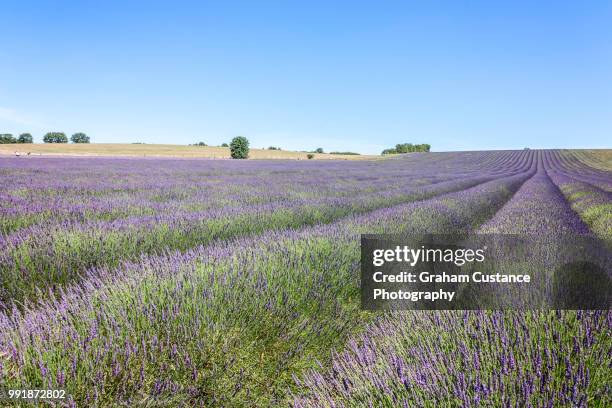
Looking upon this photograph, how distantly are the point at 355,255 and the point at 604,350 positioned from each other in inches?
69.5

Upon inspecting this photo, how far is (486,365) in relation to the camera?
1175mm

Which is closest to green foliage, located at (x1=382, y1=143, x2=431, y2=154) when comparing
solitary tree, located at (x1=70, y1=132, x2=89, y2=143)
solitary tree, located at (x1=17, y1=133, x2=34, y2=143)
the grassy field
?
the grassy field

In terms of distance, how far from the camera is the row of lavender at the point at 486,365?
1000 millimetres

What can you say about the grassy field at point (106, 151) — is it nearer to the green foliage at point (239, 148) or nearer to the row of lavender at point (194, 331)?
the green foliage at point (239, 148)

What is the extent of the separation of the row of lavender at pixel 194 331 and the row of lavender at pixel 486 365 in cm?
→ 35

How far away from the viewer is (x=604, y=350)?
3.85 ft

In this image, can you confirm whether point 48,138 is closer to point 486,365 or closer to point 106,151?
point 106,151

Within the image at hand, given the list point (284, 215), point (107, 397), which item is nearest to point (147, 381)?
point (107, 397)

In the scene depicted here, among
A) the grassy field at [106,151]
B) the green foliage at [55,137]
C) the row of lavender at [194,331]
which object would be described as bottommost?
the row of lavender at [194,331]

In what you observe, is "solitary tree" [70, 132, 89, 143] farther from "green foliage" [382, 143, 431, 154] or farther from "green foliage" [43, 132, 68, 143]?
"green foliage" [382, 143, 431, 154]

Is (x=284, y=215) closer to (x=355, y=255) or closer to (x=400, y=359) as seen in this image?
(x=355, y=255)

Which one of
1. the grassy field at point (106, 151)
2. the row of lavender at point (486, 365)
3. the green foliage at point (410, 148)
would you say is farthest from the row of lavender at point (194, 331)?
the green foliage at point (410, 148)

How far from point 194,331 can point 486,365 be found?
1235mm

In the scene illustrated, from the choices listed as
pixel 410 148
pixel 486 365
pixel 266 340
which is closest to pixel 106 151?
pixel 266 340
